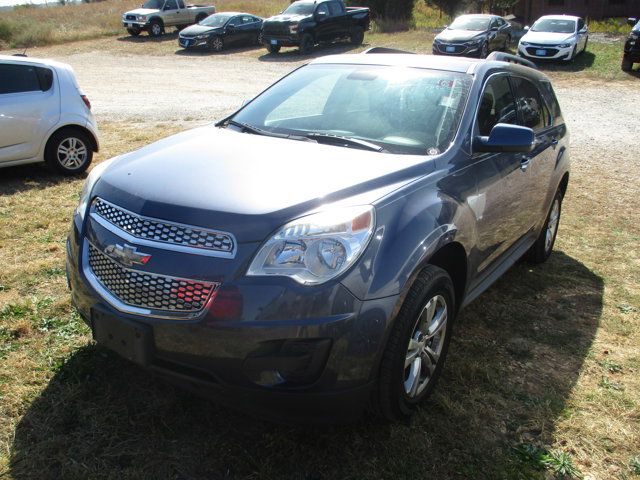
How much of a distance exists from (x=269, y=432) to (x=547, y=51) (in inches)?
794

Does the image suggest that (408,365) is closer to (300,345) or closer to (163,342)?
(300,345)

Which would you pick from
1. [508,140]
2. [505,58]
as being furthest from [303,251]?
[505,58]

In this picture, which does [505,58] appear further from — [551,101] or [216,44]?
[216,44]

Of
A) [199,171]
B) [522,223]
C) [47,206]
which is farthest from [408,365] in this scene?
[47,206]

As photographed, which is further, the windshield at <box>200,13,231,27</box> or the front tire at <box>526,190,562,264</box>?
the windshield at <box>200,13,231,27</box>

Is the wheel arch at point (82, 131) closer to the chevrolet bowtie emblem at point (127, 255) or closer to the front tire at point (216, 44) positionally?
the chevrolet bowtie emblem at point (127, 255)

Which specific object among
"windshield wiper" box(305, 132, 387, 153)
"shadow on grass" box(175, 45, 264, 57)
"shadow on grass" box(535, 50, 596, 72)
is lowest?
"shadow on grass" box(535, 50, 596, 72)

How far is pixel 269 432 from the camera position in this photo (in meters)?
Result: 2.88

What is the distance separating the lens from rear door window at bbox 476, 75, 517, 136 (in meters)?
3.71

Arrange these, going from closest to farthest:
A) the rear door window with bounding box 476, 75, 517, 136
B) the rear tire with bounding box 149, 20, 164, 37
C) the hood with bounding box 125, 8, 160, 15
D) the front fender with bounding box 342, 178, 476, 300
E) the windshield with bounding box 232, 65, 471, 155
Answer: the front fender with bounding box 342, 178, 476, 300 < the windshield with bounding box 232, 65, 471, 155 < the rear door window with bounding box 476, 75, 517, 136 < the hood with bounding box 125, 8, 160, 15 < the rear tire with bounding box 149, 20, 164, 37

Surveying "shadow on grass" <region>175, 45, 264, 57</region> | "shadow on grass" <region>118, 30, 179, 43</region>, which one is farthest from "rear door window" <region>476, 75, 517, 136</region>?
"shadow on grass" <region>118, 30, 179, 43</region>

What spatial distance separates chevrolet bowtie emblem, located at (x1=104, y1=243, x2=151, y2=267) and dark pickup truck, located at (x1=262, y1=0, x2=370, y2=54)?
22.2 m

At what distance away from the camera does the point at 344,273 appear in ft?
8.00

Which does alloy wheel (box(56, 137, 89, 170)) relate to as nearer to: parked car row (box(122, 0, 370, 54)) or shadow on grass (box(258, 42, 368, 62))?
shadow on grass (box(258, 42, 368, 62))
